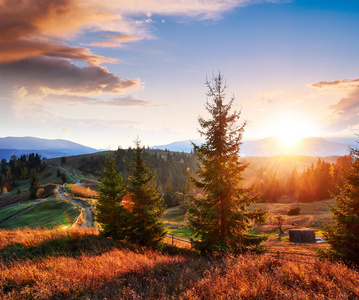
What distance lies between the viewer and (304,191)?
8688cm

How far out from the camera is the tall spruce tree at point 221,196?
13.5 m

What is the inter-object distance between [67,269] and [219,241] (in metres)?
9.22

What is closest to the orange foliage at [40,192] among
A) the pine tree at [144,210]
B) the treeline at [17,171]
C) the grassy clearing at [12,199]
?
the grassy clearing at [12,199]

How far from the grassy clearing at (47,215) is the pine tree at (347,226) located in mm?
37094

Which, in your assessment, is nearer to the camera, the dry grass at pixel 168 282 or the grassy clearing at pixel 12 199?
the dry grass at pixel 168 282

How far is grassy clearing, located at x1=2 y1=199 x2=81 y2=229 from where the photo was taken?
38.0 m

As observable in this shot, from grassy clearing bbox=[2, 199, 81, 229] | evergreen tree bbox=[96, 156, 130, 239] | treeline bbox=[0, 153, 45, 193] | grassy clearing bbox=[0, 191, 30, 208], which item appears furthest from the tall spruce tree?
treeline bbox=[0, 153, 45, 193]

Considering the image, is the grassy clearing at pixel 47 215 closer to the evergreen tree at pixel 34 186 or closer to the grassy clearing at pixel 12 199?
the evergreen tree at pixel 34 186

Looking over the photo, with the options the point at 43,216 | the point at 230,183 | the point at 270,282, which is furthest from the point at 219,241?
the point at 43,216

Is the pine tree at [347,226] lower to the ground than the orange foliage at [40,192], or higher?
higher

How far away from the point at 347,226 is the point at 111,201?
21798mm

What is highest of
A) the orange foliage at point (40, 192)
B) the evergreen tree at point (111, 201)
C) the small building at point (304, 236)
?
the evergreen tree at point (111, 201)

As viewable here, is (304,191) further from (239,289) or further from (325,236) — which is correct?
Result: (239,289)

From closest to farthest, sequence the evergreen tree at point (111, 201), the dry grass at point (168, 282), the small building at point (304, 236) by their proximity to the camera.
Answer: the dry grass at point (168, 282)
the evergreen tree at point (111, 201)
the small building at point (304, 236)
